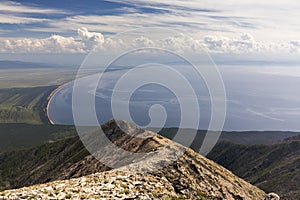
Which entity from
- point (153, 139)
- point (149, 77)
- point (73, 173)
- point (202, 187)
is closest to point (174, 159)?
point (202, 187)

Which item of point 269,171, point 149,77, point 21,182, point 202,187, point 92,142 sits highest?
point 149,77

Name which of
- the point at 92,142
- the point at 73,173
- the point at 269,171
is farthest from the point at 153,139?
the point at 269,171

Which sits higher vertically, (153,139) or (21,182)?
Result: (153,139)

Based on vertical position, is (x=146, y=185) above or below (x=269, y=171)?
above

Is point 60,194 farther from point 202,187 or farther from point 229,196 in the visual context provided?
point 229,196

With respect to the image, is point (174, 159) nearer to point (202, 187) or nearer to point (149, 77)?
point (202, 187)

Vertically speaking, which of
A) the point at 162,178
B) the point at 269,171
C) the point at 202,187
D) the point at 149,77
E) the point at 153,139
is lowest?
the point at 269,171

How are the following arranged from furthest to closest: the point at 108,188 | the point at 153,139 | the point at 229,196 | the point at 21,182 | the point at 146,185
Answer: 1. the point at 21,182
2. the point at 153,139
3. the point at 229,196
4. the point at 146,185
5. the point at 108,188

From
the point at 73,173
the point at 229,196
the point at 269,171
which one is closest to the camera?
the point at 229,196

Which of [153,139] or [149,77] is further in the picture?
[153,139]
